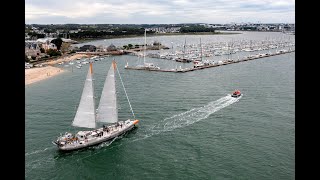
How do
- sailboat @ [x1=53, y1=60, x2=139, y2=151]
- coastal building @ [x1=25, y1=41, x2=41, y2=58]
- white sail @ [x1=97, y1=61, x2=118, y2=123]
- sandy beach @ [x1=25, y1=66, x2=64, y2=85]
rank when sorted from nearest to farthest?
sailboat @ [x1=53, y1=60, x2=139, y2=151]
white sail @ [x1=97, y1=61, x2=118, y2=123]
sandy beach @ [x1=25, y1=66, x2=64, y2=85]
coastal building @ [x1=25, y1=41, x2=41, y2=58]

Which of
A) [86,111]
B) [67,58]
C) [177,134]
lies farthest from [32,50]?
[177,134]

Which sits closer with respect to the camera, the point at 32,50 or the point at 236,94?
the point at 236,94

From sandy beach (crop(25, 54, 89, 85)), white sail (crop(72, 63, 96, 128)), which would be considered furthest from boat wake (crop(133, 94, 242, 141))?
sandy beach (crop(25, 54, 89, 85))

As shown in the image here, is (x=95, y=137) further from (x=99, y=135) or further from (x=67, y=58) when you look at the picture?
(x=67, y=58)

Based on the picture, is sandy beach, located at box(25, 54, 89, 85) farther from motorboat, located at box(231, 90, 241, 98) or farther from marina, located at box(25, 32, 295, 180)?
motorboat, located at box(231, 90, 241, 98)

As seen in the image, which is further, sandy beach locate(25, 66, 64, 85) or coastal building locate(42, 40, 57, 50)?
coastal building locate(42, 40, 57, 50)

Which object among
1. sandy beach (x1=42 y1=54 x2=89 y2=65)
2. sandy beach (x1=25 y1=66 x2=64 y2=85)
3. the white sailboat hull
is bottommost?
the white sailboat hull

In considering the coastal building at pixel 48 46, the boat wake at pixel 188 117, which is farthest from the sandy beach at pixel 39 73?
the boat wake at pixel 188 117
